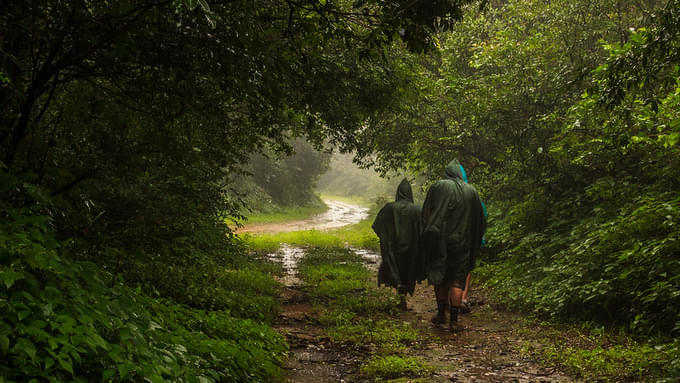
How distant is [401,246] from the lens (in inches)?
323

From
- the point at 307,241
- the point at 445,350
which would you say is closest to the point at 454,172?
the point at 445,350

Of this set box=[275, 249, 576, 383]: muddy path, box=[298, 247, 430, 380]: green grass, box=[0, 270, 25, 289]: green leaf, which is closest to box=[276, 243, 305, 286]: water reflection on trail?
box=[298, 247, 430, 380]: green grass

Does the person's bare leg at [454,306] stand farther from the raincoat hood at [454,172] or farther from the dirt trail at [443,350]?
the raincoat hood at [454,172]

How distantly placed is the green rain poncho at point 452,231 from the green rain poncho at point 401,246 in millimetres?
905

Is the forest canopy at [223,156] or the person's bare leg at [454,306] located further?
the person's bare leg at [454,306]

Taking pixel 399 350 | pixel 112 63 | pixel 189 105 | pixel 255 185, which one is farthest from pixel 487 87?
pixel 255 185

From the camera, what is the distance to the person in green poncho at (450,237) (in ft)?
22.6

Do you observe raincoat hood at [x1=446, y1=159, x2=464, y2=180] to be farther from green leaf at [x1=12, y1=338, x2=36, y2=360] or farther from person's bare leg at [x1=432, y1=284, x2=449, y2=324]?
green leaf at [x1=12, y1=338, x2=36, y2=360]

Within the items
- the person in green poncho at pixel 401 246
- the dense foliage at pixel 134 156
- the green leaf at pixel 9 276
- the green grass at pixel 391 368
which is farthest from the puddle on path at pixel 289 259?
the green leaf at pixel 9 276

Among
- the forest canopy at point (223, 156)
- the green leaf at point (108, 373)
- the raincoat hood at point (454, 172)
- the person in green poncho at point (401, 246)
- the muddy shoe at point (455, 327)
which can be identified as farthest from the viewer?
the person in green poncho at point (401, 246)

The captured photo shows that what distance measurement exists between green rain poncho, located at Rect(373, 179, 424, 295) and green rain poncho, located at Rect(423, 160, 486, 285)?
35.6 inches

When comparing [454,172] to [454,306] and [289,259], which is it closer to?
[454,306]

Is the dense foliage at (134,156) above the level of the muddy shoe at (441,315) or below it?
above

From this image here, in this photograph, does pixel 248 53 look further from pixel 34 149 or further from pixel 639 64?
pixel 639 64
